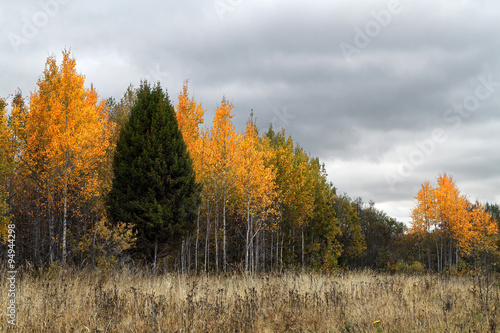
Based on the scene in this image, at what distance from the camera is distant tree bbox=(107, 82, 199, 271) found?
15102mm

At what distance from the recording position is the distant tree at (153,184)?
1510 cm

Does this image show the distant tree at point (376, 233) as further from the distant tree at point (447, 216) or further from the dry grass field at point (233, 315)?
the dry grass field at point (233, 315)

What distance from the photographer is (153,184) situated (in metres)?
15.4

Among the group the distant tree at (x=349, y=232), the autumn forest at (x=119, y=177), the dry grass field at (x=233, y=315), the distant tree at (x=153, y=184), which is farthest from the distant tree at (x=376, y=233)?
the dry grass field at (x=233, y=315)

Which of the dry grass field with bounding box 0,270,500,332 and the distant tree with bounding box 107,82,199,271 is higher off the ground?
the distant tree with bounding box 107,82,199,271

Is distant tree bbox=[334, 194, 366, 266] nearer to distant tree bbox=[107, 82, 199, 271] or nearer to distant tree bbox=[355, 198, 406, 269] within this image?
distant tree bbox=[355, 198, 406, 269]

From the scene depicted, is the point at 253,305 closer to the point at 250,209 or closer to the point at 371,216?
the point at 250,209

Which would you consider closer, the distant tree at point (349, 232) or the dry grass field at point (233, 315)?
the dry grass field at point (233, 315)

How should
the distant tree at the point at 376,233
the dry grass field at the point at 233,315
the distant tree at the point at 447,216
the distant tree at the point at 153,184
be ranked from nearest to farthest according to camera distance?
the dry grass field at the point at 233,315 < the distant tree at the point at 153,184 < the distant tree at the point at 447,216 < the distant tree at the point at 376,233

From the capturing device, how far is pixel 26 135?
16828 mm

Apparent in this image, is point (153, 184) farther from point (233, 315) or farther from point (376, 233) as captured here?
point (376, 233)

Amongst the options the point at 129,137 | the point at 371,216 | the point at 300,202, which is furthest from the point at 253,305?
the point at 371,216

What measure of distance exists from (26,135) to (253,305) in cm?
1474

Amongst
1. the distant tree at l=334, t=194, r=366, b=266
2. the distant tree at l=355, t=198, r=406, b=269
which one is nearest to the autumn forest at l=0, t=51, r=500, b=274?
the distant tree at l=334, t=194, r=366, b=266
